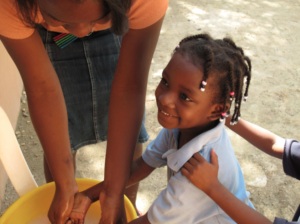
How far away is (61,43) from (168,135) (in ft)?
1.87

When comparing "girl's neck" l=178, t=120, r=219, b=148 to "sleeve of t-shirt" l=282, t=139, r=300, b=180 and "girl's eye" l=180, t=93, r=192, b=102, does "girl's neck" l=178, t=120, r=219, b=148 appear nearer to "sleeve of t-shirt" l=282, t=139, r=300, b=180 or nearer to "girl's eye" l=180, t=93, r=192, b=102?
"girl's eye" l=180, t=93, r=192, b=102

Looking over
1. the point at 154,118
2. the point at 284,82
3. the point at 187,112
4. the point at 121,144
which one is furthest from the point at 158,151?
the point at 284,82

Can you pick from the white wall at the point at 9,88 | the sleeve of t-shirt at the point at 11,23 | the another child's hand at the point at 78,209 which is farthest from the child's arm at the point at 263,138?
the white wall at the point at 9,88

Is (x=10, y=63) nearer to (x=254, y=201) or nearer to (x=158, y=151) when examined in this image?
(x=158, y=151)

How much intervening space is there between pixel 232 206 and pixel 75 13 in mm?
717

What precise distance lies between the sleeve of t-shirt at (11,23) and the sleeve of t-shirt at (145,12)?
0.33 meters

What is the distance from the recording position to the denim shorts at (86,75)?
3.99ft

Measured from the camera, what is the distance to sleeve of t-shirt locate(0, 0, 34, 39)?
86 cm

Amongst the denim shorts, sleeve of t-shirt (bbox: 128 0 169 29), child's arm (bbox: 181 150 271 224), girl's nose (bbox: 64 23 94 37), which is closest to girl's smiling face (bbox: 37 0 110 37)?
girl's nose (bbox: 64 23 94 37)

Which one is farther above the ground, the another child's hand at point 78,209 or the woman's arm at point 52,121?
the woman's arm at point 52,121

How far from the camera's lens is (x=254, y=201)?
171cm

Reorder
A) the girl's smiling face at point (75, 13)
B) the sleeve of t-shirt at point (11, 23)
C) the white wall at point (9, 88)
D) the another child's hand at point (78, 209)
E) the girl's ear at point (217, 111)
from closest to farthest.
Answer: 1. the girl's smiling face at point (75, 13)
2. the sleeve of t-shirt at point (11, 23)
3. the girl's ear at point (217, 111)
4. the another child's hand at point (78, 209)
5. the white wall at point (9, 88)

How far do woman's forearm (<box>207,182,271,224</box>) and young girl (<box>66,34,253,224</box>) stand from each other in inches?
1.9

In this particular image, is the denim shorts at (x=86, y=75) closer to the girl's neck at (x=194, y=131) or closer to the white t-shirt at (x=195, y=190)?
the girl's neck at (x=194, y=131)
